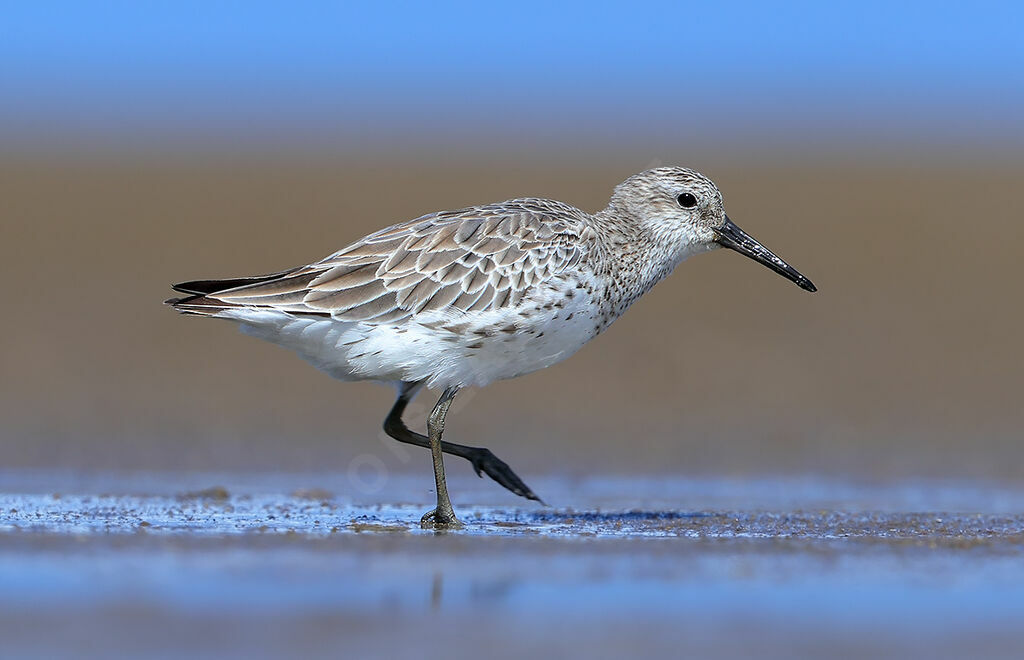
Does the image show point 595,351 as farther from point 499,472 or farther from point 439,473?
point 439,473

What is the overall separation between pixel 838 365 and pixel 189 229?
9.30 meters

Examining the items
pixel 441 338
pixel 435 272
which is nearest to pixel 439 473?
pixel 441 338

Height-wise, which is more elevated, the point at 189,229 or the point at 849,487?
the point at 189,229

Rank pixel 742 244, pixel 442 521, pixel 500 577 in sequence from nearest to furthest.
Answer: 1. pixel 500 577
2. pixel 442 521
3. pixel 742 244

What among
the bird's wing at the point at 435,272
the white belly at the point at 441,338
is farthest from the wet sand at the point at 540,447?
the bird's wing at the point at 435,272

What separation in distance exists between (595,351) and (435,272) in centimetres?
653

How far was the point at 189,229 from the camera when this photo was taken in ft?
68.0

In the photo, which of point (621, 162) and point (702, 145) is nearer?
point (621, 162)

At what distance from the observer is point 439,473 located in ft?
30.5

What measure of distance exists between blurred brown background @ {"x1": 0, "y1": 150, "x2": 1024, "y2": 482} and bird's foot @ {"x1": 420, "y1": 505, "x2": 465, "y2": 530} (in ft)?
10.0

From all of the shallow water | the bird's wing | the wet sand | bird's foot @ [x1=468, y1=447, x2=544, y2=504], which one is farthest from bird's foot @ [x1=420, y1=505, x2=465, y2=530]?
the bird's wing

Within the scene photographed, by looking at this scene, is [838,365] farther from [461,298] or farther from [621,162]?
[621,162]

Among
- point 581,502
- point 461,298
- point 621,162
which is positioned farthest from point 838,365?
point 621,162

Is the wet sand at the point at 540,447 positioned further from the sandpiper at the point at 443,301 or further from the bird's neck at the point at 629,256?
the bird's neck at the point at 629,256
